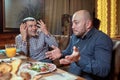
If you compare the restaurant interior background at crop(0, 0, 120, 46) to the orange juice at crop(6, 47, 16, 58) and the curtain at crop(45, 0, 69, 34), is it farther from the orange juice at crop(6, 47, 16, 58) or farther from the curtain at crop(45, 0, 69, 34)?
the orange juice at crop(6, 47, 16, 58)

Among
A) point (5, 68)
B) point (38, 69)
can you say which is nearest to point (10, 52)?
point (38, 69)

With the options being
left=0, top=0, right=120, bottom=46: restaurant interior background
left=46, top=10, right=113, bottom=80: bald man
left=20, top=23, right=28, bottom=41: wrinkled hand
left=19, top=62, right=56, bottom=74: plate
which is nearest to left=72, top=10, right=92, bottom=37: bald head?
left=46, top=10, right=113, bottom=80: bald man

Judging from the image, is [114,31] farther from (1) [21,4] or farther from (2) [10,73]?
(2) [10,73]

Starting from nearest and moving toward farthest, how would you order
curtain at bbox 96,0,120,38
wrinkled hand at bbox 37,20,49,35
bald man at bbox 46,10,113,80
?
bald man at bbox 46,10,113,80
wrinkled hand at bbox 37,20,49,35
curtain at bbox 96,0,120,38

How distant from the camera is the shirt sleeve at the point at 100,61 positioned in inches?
62.6

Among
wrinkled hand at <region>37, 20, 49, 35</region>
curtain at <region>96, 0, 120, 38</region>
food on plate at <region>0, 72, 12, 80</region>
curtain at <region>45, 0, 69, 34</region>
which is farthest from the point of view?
curtain at <region>96, 0, 120, 38</region>

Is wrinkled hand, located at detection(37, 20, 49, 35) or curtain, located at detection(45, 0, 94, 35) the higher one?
curtain, located at detection(45, 0, 94, 35)

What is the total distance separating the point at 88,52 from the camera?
1.80m

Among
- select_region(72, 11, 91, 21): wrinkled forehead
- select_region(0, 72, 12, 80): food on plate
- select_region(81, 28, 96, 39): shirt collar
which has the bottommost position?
select_region(0, 72, 12, 80): food on plate

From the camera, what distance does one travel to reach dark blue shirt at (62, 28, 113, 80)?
5.24ft

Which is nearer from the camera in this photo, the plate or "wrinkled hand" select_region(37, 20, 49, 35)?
the plate

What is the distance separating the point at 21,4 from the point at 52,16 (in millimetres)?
792

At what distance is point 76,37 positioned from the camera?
6.94ft

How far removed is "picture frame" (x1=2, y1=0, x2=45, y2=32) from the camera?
14.2 ft
